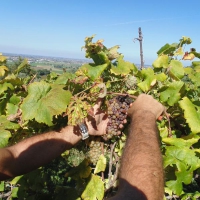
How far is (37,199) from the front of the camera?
4070 mm

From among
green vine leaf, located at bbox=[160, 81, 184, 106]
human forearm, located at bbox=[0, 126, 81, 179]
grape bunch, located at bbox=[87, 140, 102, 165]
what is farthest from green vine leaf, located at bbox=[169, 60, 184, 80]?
human forearm, located at bbox=[0, 126, 81, 179]

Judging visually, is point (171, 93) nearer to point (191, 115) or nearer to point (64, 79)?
point (191, 115)

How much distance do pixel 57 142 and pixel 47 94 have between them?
443 millimetres

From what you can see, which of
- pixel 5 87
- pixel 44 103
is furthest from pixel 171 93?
pixel 5 87

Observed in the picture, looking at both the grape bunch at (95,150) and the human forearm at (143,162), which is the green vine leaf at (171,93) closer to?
the human forearm at (143,162)

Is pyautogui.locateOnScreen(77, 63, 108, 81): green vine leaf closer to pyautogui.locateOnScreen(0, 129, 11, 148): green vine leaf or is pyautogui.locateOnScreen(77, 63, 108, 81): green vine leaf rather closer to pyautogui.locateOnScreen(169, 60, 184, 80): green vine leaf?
pyautogui.locateOnScreen(169, 60, 184, 80): green vine leaf

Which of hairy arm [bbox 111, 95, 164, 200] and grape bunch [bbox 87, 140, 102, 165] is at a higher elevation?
hairy arm [bbox 111, 95, 164, 200]

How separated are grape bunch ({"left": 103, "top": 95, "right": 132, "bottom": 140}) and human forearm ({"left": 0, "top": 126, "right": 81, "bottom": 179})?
1.06ft

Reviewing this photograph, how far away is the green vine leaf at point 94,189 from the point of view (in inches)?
98.7

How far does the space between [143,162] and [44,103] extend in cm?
89

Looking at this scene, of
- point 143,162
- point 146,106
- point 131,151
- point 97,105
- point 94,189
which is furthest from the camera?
point 94,189

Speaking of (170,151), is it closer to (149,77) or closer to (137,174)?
(137,174)

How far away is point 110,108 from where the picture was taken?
2.16m

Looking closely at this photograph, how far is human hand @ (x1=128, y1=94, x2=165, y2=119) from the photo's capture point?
6.77ft
